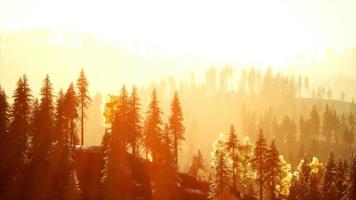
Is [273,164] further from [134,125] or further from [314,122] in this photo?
[314,122]

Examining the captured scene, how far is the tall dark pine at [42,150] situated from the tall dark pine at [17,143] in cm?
125

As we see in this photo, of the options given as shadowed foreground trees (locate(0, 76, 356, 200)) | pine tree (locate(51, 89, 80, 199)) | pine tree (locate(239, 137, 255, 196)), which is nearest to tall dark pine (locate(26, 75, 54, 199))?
shadowed foreground trees (locate(0, 76, 356, 200))

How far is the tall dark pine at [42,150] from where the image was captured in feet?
172

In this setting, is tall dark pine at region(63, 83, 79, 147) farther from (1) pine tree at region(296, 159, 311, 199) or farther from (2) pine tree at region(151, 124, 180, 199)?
(1) pine tree at region(296, 159, 311, 199)

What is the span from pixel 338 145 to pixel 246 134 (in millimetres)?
30789

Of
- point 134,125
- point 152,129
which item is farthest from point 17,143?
point 152,129

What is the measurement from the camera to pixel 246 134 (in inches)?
6132

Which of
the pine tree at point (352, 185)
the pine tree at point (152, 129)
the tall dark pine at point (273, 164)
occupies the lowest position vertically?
the pine tree at point (352, 185)

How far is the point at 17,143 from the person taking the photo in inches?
2141

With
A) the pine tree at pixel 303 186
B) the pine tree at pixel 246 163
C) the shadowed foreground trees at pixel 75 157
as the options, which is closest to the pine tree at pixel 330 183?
the shadowed foreground trees at pixel 75 157

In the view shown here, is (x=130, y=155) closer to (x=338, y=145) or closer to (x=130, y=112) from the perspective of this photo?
Answer: (x=130, y=112)

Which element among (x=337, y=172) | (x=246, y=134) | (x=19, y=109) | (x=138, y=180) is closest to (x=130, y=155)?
(x=138, y=180)

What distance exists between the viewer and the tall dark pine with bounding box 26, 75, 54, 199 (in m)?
52.3

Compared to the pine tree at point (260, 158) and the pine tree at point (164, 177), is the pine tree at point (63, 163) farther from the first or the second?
the pine tree at point (260, 158)
